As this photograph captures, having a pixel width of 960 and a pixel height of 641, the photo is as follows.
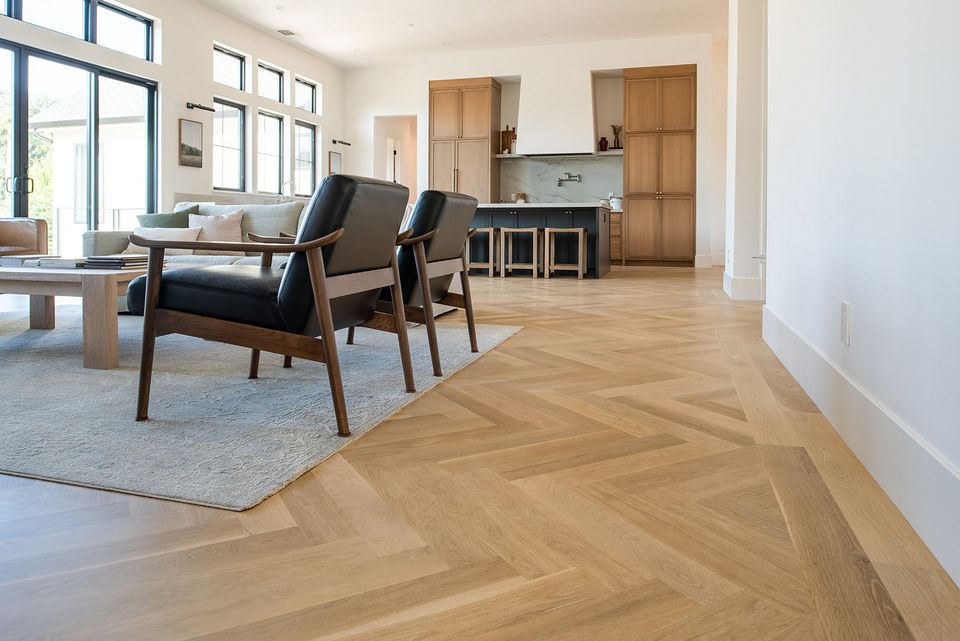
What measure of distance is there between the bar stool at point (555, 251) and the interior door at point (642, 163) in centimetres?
237

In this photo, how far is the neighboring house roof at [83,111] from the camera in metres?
7.00

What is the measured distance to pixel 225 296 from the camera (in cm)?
203

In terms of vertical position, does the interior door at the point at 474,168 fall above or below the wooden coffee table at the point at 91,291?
above

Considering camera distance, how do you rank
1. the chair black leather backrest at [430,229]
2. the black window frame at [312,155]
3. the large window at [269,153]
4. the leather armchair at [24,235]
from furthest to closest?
the black window frame at [312,155] < the large window at [269,153] < the leather armchair at [24,235] < the chair black leather backrest at [430,229]

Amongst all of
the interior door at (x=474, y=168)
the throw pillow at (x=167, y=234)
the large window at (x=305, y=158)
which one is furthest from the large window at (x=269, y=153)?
the throw pillow at (x=167, y=234)

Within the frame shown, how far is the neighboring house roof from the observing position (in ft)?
23.0

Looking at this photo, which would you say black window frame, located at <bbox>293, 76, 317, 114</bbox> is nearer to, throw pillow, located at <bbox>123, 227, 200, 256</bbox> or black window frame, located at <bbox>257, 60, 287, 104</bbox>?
black window frame, located at <bbox>257, 60, 287, 104</bbox>

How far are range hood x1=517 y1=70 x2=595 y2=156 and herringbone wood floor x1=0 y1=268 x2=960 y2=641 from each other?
8.98 metres

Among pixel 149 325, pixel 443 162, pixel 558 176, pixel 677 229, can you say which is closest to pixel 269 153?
pixel 443 162

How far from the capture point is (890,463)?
1479 mm

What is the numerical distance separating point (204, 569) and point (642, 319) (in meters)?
3.57

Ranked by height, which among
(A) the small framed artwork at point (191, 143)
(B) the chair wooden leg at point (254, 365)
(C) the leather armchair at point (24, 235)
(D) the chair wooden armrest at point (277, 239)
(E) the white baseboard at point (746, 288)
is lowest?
(B) the chair wooden leg at point (254, 365)

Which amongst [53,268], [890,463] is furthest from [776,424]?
[53,268]

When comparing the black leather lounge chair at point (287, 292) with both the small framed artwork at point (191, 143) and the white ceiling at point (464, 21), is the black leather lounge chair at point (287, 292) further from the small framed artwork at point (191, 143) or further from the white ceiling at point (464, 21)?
the white ceiling at point (464, 21)
